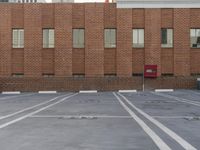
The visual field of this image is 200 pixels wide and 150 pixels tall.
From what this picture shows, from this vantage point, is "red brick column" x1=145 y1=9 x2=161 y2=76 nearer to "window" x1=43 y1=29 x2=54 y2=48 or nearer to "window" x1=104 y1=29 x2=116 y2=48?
"window" x1=104 y1=29 x2=116 y2=48

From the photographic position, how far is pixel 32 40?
156ft

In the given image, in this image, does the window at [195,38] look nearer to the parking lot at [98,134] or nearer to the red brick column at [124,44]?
the red brick column at [124,44]

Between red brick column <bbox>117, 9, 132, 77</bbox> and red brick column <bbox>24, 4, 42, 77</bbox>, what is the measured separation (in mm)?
8646

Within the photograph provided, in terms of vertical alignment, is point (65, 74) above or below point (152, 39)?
below

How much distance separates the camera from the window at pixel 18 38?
47.7 m

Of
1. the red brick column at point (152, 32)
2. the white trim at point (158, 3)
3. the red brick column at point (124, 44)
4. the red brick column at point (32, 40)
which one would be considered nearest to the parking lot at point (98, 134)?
the red brick column at point (124, 44)

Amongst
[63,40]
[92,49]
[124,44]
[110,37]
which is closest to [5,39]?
[63,40]

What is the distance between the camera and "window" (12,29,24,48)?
47.7m

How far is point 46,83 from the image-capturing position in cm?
4675

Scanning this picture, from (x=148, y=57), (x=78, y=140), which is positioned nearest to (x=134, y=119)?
(x=78, y=140)

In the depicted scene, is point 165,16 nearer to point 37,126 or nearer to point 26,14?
point 26,14

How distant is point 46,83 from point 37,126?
111 feet

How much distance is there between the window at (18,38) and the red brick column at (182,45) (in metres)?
16.8

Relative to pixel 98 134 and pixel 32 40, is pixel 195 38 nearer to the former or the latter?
pixel 32 40
